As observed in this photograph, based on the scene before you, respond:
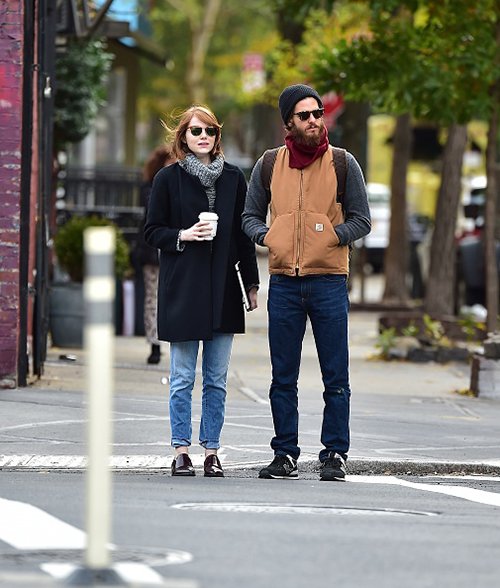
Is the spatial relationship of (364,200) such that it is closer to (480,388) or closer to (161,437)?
(161,437)

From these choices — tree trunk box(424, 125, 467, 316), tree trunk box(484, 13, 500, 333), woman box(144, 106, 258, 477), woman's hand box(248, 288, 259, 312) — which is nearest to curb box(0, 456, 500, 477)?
woman box(144, 106, 258, 477)

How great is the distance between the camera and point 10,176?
12.3 meters

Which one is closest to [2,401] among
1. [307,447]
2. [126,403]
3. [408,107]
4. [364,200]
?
[126,403]

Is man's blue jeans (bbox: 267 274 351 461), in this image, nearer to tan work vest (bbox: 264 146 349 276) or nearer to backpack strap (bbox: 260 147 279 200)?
tan work vest (bbox: 264 146 349 276)

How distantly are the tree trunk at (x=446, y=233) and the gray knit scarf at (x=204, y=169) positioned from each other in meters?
12.2

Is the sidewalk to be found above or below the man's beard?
below

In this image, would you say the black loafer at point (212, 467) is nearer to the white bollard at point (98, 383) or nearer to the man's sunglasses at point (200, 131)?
the man's sunglasses at point (200, 131)

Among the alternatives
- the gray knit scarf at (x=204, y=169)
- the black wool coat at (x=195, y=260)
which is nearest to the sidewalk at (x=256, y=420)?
the black wool coat at (x=195, y=260)

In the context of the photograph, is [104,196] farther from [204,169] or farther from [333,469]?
[333,469]

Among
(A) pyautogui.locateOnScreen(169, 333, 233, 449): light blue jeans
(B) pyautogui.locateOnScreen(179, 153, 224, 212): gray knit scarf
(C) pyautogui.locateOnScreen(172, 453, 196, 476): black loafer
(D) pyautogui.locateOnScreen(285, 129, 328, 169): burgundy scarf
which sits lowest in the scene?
(C) pyautogui.locateOnScreen(172, 453, 196, 476): black loafer

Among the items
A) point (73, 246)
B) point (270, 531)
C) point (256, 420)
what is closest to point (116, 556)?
point (270, 531)

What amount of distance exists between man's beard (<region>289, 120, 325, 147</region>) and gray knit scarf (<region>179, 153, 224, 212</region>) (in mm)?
414

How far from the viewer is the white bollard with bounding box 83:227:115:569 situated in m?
5.47

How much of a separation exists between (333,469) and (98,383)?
4010mm
